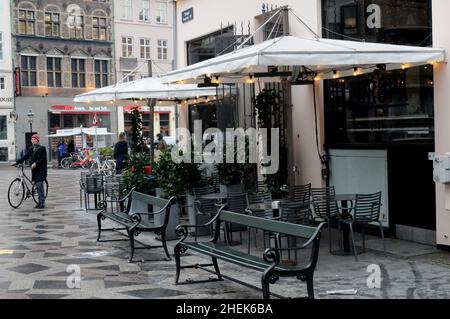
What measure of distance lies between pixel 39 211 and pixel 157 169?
5.20 meters

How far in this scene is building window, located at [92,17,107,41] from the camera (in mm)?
49219

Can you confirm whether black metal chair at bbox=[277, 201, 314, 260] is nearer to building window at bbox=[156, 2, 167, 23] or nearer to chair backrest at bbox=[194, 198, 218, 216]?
chair backrest at bbox=[194, 198, 218, 216]

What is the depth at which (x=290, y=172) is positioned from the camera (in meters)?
10.8

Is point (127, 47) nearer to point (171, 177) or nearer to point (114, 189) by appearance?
point (114, 189)

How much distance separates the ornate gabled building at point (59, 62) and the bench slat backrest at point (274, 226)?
130ft

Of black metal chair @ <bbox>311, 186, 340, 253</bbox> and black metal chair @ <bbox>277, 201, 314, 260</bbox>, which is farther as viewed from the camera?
black metal chair @ <bbox>311, 186, 340, 253</bbox>

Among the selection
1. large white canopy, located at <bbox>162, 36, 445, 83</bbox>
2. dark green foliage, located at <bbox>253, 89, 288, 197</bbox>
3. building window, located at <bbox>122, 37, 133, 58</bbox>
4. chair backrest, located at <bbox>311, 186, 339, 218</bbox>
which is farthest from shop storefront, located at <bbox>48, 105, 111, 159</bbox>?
large white canopy, located at <bbox>162, 36, 445, 83</bbox>

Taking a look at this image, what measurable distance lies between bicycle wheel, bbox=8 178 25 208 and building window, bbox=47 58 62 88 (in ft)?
108

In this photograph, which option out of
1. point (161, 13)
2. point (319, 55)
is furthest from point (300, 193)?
point (161, 13)

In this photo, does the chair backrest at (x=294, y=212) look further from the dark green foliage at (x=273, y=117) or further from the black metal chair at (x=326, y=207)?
the dark green foliage at (x=273, y=117)
